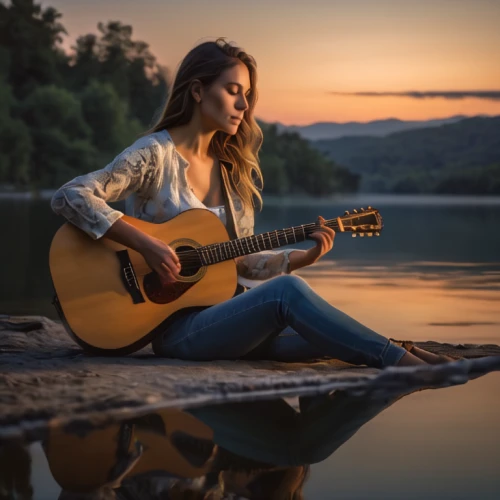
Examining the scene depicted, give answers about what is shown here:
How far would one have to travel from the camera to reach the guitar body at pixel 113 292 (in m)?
3.57

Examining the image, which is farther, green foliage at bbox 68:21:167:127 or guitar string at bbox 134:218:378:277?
green foliage at bbox 68:21:167:127

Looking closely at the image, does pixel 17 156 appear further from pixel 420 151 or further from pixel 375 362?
pixel 375 362

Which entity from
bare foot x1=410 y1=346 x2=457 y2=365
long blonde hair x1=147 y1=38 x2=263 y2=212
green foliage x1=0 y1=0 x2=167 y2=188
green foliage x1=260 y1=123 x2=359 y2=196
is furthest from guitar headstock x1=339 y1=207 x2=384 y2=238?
green foliage x1=260 y1=123 x2=359 y2=196

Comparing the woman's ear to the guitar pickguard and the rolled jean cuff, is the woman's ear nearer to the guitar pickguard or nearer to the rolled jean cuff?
the guitar pickguard

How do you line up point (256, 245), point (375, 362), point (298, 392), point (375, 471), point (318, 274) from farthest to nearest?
point (318, 274) < point (256, 245) < point (375, 362) < point (298, 392) < point (375, 471)

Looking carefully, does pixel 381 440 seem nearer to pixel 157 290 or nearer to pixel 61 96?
pixel 157 290

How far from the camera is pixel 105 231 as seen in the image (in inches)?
141

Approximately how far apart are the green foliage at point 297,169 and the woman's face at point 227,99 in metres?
48.7

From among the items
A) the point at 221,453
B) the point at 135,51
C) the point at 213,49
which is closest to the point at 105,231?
the point at 213,49

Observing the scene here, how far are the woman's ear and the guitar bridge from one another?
2.18 feet

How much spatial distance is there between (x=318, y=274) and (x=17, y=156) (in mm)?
32663

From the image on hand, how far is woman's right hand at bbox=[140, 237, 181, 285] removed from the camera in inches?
140

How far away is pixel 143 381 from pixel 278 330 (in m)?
0.63

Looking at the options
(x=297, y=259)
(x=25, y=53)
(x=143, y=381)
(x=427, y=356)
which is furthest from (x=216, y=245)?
(x=25, y=53)
